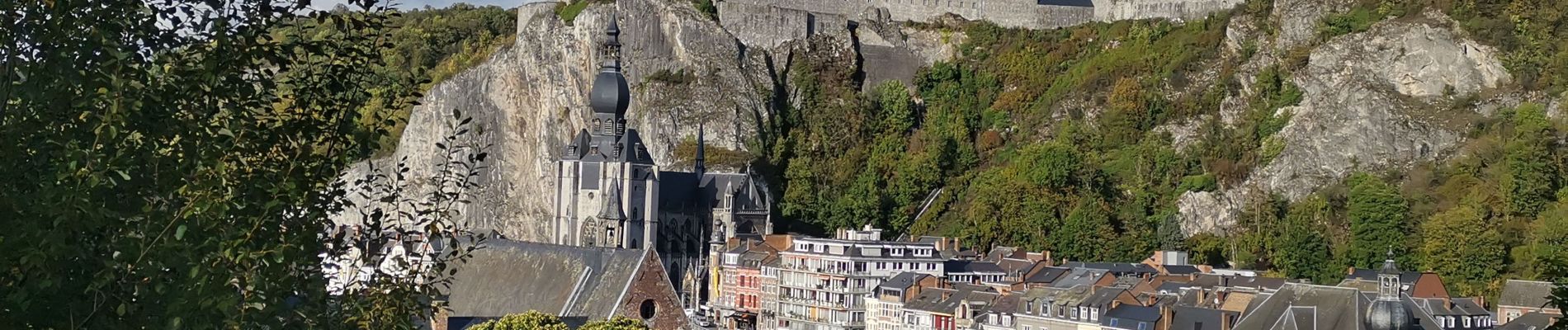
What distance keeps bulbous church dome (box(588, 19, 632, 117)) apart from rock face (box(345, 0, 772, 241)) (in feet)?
10.8

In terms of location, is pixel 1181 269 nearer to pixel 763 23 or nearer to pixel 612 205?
pixel 612 205

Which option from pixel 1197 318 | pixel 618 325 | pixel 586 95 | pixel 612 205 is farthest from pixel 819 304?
pixel 618 325

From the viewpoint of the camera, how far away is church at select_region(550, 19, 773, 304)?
8581 cm

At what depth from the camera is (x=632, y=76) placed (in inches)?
3829

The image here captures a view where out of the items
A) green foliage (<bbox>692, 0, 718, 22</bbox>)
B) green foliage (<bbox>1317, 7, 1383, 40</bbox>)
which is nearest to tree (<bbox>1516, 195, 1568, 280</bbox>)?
green foliage (<bbox>1317, 7, 1383, 40</bbox>)

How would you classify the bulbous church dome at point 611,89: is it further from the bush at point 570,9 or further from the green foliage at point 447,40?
the green foliage at point 447,40

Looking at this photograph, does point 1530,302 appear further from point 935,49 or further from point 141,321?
point 141,321

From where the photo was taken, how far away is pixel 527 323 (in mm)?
38906

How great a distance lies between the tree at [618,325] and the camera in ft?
124

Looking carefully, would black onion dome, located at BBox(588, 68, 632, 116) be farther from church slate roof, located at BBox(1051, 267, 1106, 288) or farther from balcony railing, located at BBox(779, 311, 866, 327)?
church slate roof, located at BBox(1051, 267, 1106, 288)

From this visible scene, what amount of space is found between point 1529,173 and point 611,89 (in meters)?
34.3

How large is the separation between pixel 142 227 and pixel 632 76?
84.7 meters

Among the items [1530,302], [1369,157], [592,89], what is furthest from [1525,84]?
[592,89]

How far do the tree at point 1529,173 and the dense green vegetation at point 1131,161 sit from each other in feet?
0.25
